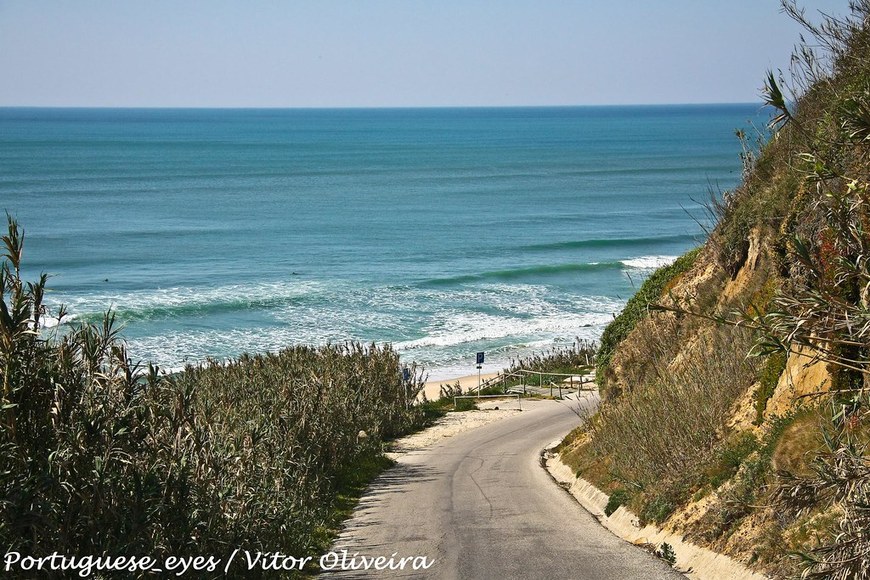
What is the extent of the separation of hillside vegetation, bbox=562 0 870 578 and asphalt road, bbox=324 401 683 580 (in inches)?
41.2

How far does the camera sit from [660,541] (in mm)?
13773

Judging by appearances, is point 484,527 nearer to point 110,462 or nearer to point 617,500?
point 617,500

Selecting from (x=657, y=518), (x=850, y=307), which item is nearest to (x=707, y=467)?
(x=657, y=518)

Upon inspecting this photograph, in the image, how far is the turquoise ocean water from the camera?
5006 cm

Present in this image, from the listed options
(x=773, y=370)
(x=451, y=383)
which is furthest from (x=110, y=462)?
(x=451, y=383)

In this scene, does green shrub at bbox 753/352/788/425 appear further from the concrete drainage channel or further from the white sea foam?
the white sea foam

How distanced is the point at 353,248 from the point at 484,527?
5746 cm

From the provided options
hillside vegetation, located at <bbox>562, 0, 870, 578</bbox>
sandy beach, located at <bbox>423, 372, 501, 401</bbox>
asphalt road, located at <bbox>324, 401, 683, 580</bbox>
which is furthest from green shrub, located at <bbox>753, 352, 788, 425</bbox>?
sandy beach, located at <bbox>423, 372, 501, 401</bbox>

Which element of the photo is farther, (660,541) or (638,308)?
(638,308)

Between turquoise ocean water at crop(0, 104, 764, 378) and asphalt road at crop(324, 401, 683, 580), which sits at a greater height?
turquoise ocean water at crop(0, 104, 764, 378)

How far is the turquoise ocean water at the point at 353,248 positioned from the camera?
50.1 meters

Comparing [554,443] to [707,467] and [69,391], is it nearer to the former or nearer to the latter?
[707,467]

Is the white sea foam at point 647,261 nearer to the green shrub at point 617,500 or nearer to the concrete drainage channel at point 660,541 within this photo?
the concrete drainage channel at point 660,541

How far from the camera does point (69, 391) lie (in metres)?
8.73
